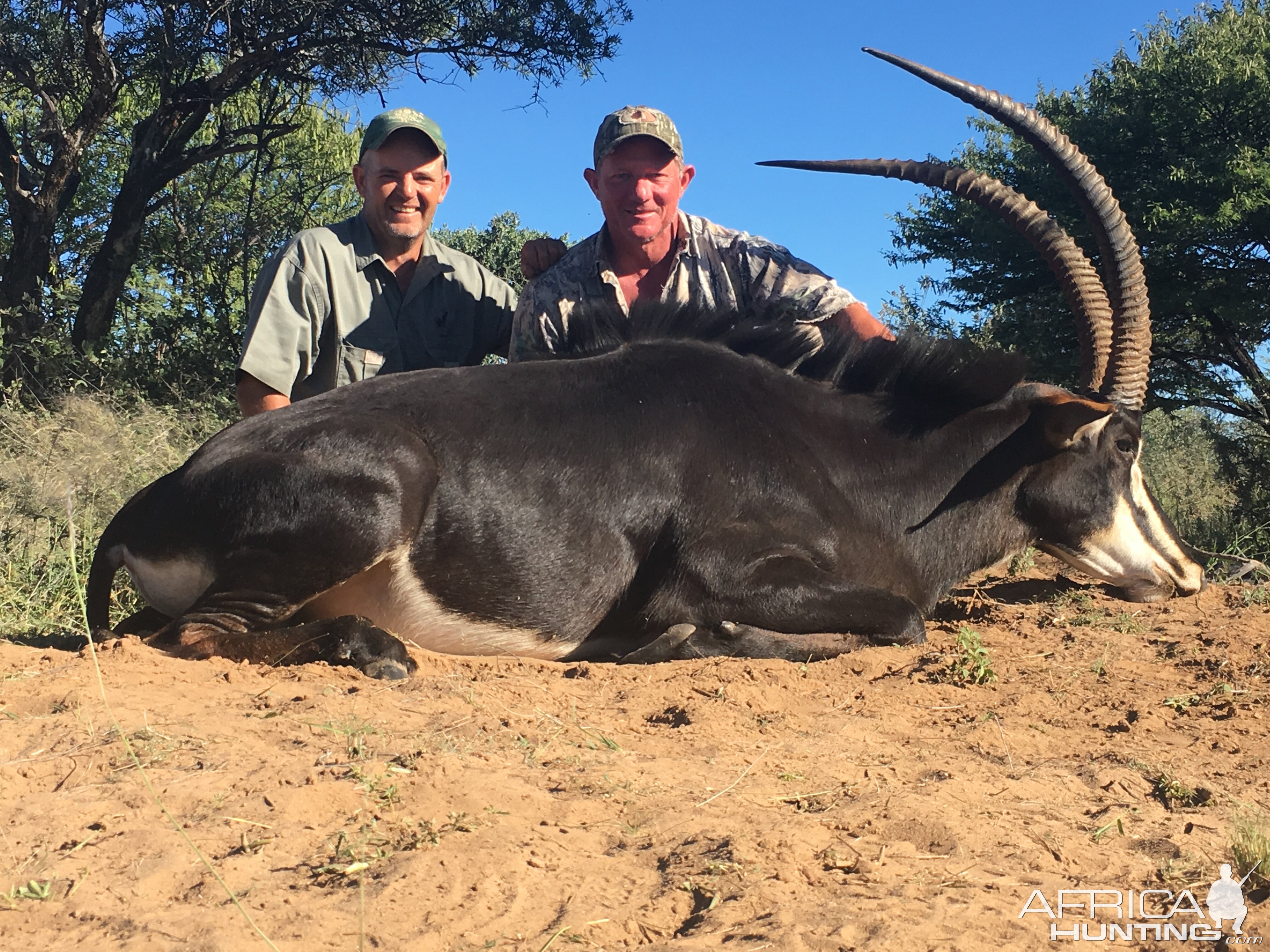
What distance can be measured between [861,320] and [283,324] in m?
2.98

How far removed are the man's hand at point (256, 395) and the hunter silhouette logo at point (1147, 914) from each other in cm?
470

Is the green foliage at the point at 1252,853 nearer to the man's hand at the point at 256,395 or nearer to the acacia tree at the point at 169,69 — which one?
the man's hand at the point at 256,395

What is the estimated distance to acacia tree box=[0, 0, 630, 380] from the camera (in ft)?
38.0

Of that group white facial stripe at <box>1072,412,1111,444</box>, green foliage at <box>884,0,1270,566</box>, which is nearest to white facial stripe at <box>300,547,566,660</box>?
white facial stripe at <box>1072,412,1111,444</box>

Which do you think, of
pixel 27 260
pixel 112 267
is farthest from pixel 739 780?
pixel 27 260

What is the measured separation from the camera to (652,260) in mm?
6328

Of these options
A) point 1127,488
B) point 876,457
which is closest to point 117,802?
point 876,457

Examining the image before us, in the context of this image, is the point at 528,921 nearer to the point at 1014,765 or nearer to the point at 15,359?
the point at 1014,765

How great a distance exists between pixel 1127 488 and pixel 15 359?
10.1m

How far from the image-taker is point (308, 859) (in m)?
2.25

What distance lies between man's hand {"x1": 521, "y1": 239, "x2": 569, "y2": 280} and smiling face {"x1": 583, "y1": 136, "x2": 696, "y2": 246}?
1.87ft

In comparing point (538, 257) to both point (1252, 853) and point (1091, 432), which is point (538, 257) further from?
point (1252, 853)

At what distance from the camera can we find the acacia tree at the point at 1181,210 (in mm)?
9625

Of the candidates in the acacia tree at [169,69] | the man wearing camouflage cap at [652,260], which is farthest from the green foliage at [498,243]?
the man wearing camouflage cap at [652,260]
